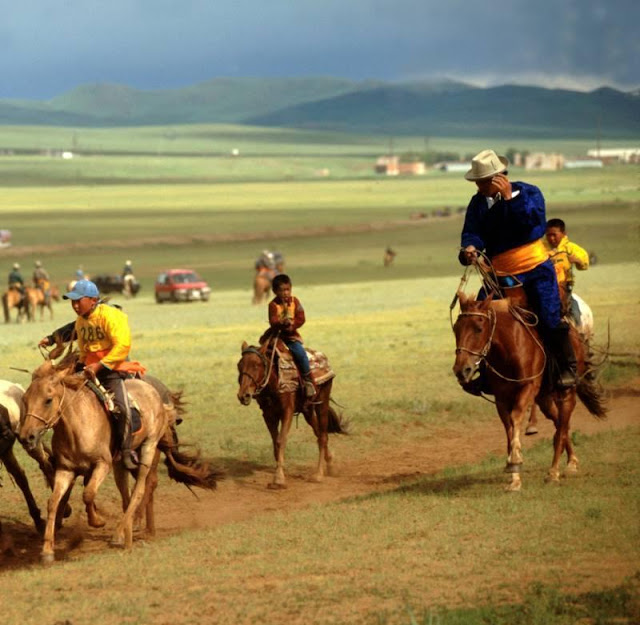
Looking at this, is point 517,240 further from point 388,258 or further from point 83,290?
point 388,258

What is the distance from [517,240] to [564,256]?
3.06 metres

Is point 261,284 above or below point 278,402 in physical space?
below

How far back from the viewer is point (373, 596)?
32.8 feet

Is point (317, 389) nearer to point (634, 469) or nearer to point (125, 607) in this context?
point (634, 469)

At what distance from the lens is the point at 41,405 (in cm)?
1199

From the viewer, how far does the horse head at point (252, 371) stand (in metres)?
16.4

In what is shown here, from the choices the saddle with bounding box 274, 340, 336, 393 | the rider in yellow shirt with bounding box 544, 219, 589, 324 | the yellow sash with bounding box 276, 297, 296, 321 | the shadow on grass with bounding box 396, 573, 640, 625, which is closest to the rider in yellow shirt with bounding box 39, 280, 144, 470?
the yellow sash with bounding box 276, 297, 296, 321

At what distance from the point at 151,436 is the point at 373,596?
428cm

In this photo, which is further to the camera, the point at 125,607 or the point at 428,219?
the point at 428,219

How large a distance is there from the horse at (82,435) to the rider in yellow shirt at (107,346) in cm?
15

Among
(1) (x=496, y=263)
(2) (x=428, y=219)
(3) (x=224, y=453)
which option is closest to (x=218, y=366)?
(3) (x=224, y=453)

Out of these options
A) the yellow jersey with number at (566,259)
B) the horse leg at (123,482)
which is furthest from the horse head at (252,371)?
the yellow jersey with number at (566,259)

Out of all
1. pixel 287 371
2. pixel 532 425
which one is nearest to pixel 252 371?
pixel 287 371

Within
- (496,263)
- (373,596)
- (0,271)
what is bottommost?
(0,271)
